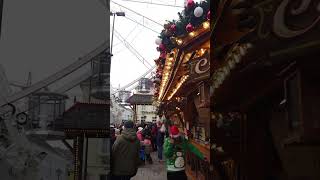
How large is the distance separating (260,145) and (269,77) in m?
1.58

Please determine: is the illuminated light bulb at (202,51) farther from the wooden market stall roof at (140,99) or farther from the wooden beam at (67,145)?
the wooden market stall roof at (140,99)

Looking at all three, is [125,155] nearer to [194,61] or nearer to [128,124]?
[128,124]

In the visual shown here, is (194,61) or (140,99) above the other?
(140,99)

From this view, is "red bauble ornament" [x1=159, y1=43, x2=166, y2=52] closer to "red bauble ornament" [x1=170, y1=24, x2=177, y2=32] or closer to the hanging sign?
"red bauble ornament" [x1=170, y1=24, x2=177, y2=32]

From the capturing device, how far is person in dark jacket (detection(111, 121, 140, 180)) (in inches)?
193

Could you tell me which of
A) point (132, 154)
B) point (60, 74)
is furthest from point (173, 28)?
point (60, 74)

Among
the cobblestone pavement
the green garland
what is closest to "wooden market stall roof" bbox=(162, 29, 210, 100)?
the green garland

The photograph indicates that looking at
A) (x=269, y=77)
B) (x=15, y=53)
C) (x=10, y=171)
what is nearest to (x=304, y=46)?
(x=269, y=77)

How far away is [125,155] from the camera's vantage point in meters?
4.98

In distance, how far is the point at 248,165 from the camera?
4246 millimetres

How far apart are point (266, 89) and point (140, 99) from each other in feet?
83.1

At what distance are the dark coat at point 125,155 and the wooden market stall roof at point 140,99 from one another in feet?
73.0

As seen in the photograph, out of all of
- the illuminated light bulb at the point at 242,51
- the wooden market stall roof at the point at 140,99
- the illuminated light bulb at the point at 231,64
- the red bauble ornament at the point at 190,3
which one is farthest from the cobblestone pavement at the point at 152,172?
the wooden market stall roof at the point at 140,99

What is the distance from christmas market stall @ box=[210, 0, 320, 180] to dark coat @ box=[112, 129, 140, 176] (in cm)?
118
